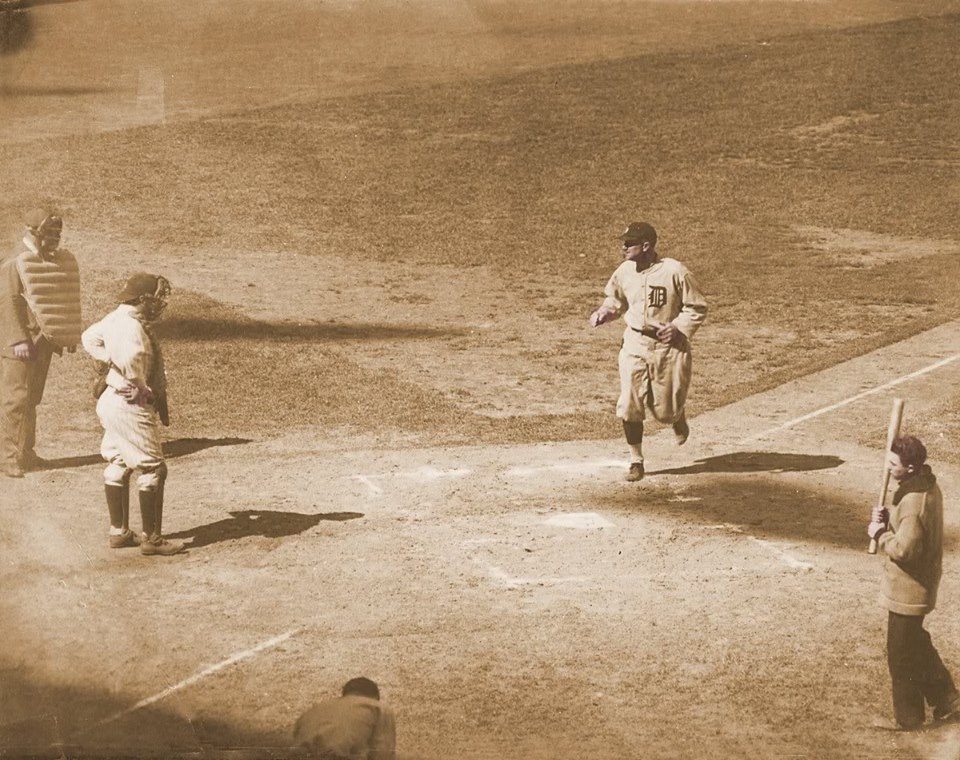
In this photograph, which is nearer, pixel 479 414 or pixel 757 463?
pixel 757 463

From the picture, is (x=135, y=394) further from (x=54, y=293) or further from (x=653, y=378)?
(x=653, y=378)

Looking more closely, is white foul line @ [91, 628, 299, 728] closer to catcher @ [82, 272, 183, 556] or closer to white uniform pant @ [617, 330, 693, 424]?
catcher @ [82, 272, 183, 556]

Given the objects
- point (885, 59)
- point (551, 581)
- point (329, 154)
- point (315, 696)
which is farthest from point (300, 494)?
point (885, 59)

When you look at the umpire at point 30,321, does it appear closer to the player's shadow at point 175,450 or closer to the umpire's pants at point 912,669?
the player's shadow at point 175,450

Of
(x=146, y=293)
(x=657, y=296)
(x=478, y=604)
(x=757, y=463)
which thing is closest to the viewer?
(x=478, y=604)

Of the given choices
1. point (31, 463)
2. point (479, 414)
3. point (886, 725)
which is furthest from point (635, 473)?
point (31, 463)

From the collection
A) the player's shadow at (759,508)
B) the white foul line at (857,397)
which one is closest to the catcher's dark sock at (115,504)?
the player's shadow at (759,508)

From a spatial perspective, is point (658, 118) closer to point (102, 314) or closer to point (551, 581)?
point (102, 314)
